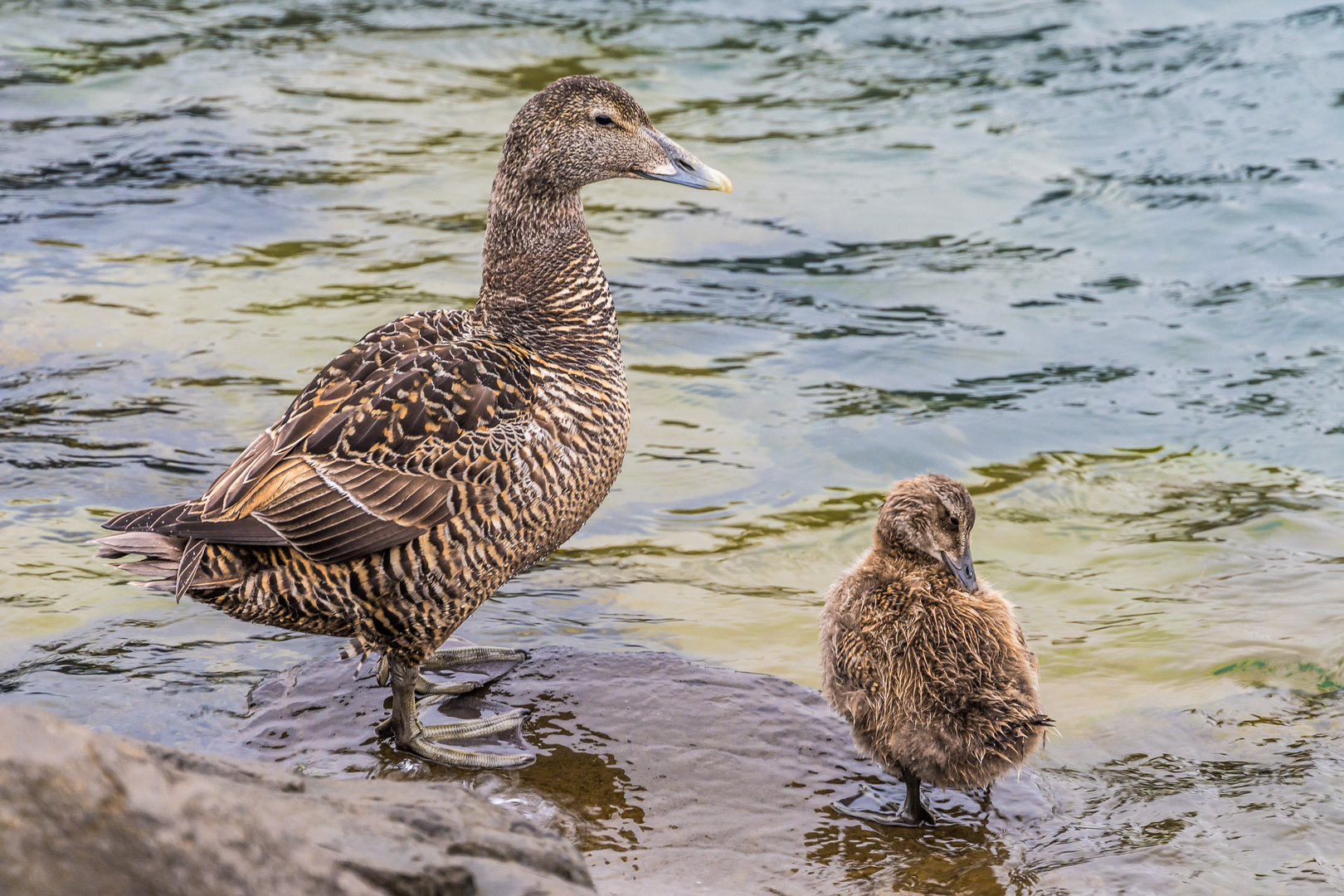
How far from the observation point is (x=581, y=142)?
5.52 metres

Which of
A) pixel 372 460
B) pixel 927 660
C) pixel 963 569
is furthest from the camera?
pixel 963 569

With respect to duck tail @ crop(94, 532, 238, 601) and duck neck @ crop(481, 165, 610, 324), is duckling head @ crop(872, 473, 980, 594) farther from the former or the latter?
duck tail @ crop(94, 532, 238, 601)

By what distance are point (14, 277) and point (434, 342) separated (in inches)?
214

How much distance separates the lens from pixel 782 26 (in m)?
14.8

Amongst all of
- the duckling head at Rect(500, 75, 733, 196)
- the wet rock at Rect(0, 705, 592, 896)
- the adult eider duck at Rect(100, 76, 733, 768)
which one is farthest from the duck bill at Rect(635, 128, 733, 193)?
the wet rock at Rect(0, 705, 592, 896)

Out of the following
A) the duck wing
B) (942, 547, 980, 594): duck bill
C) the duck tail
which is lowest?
(942, 547, 980, 594): duck bill

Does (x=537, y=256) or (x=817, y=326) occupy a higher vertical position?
(x=537, y=256)

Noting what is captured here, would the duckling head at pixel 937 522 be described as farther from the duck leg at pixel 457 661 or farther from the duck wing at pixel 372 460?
the duck leg at pixel 457 661

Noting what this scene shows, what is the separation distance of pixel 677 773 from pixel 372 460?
1.50 meters

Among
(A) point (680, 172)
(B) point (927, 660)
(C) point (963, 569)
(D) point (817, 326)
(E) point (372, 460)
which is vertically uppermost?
(A) point (680, 172)

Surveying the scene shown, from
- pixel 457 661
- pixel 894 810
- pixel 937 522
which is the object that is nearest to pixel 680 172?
pixel 937 522

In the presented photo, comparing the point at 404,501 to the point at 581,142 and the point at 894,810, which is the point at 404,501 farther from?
the point at 894,810

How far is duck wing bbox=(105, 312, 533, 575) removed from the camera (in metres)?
4.52

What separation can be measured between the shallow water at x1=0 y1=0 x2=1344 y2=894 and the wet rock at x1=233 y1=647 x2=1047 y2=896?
0.33 ft
